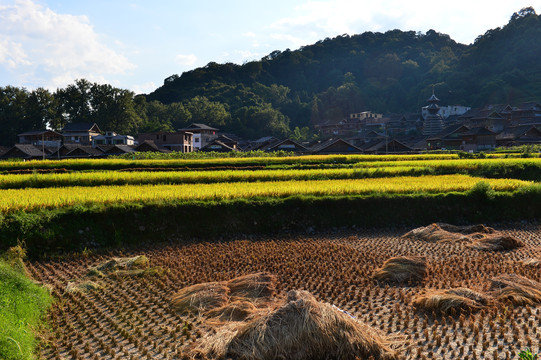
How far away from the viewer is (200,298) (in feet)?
22.3

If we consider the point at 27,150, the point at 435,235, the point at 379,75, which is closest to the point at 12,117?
the point at 27,150

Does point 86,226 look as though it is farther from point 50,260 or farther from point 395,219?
point 395,219

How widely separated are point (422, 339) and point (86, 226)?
8.73m

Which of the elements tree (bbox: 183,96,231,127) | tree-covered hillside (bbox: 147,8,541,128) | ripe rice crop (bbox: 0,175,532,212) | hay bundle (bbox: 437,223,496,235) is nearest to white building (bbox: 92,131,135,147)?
tree (bbox: 183,96,231,127)

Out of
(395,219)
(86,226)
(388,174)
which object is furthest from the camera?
(388,174)

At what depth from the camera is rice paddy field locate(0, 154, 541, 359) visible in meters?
5.58

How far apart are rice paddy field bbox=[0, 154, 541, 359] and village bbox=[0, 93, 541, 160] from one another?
84.8 ft

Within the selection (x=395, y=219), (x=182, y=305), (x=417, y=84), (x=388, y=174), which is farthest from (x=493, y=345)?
(x=417, y=84)

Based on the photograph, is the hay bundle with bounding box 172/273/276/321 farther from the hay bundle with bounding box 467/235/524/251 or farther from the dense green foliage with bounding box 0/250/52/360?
the hay bundle with bounding box 467/235/524/251

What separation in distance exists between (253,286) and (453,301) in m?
Answer: 3.21

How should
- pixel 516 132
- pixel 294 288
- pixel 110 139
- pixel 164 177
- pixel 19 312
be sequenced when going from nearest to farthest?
pixel 19 312
pixel 294 288
pixel 164 177
pixel 516 132
pixel 110 139

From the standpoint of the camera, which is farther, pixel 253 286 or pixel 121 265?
pixel 121 265

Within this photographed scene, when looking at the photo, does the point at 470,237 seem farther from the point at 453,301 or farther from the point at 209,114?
the point at 209,114

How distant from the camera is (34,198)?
11.8 meters
